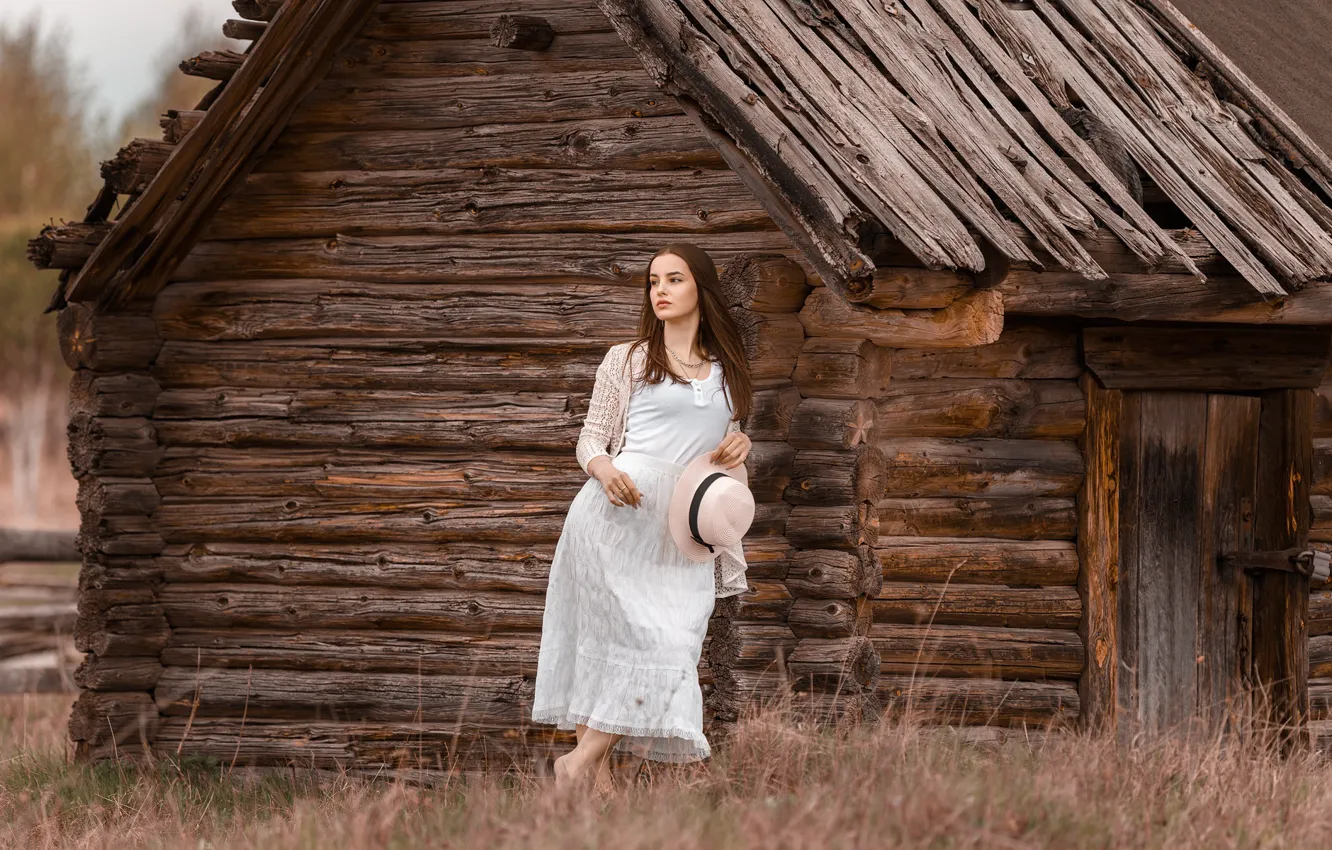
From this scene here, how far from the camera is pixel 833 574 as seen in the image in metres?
6.11

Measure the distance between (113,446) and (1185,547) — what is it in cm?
511

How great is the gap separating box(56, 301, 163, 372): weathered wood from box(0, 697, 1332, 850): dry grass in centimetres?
244

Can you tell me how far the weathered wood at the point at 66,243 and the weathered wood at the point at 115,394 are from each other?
573 millimetres

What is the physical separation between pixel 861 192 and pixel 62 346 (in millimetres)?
4288

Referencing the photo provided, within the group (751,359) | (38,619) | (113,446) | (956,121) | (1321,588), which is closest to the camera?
(751,359)

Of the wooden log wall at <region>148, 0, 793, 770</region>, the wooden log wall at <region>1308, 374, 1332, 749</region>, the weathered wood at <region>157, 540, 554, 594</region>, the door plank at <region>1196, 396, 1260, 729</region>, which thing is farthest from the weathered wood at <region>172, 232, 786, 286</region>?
the wooden log wall at <region>1308, 374, 1332, 749</region>

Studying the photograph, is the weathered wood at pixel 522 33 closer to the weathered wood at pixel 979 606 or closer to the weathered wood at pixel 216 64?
the weathered wood at pixel 216 64

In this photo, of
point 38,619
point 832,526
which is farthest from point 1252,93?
point 38,619

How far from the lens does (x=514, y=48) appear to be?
23.3 ft

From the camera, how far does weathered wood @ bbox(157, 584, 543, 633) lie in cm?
711

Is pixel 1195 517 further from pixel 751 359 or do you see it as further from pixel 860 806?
pixel 860 806

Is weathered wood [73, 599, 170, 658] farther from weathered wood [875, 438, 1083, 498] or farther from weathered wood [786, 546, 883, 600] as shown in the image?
weathered wood [875, 438, 1083, 498]

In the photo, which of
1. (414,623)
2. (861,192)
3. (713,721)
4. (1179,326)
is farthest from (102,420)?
(1179,326)

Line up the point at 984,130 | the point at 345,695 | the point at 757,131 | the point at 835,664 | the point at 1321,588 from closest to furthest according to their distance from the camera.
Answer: the point at 757,131 → the point at 835,664 → the point at 984,130 → the point at 345,695 → the point at 1321,588
